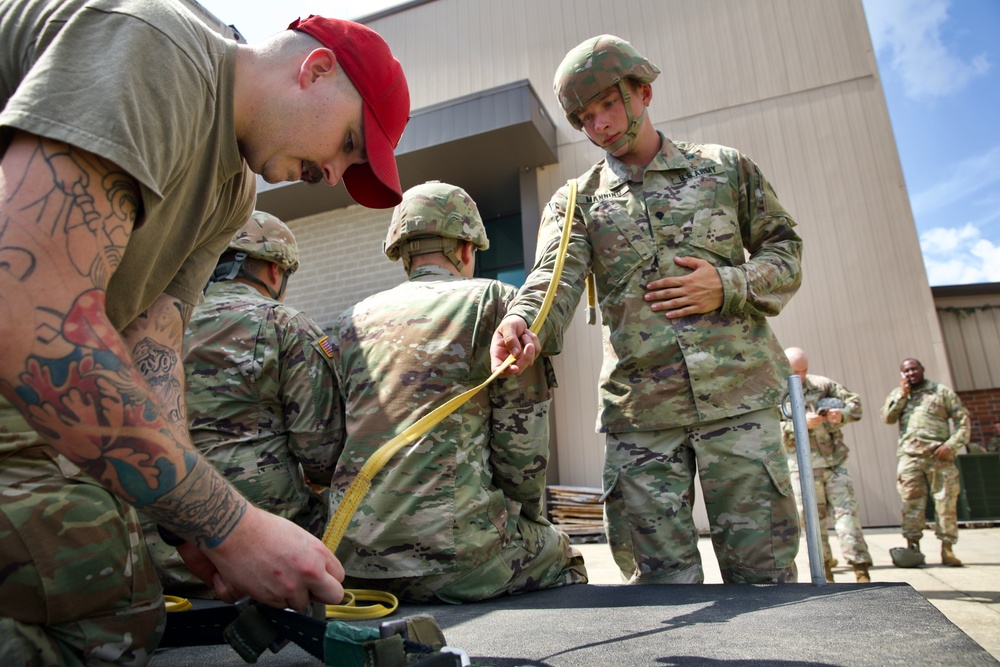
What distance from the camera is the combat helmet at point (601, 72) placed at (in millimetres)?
2318

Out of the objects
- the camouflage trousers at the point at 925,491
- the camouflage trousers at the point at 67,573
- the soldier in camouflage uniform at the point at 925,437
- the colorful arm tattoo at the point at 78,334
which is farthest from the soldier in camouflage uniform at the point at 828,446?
the colorful arm tattoo at the point at 78,334

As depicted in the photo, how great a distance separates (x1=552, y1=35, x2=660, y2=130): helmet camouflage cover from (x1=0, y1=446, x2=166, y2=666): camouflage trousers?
1956 mm

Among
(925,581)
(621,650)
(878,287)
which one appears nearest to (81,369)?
(621,650)

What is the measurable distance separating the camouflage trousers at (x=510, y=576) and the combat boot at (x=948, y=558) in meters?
5.17

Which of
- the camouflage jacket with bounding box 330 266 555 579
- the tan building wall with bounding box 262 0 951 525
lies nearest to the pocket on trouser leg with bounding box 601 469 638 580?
the camouflage jacket with bounding box 330 266 555 579

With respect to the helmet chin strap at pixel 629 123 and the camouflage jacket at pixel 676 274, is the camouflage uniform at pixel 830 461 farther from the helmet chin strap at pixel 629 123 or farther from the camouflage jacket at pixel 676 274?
the helmet chin strap at pixel 629 123

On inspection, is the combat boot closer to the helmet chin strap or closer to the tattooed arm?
the helmet chin strap

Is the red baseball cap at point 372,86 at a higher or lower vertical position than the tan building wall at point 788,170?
lower

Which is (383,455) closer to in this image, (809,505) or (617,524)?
(617,524)

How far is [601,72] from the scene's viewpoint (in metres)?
2.32

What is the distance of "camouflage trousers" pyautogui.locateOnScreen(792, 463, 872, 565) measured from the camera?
507 centimetres

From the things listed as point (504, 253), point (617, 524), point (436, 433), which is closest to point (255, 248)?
point (436, 433)

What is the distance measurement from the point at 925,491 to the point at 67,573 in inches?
297

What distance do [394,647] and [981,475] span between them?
32.1 feet
